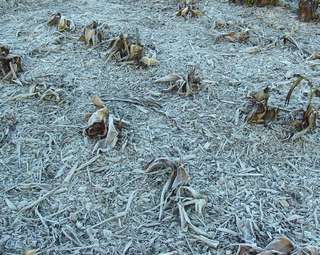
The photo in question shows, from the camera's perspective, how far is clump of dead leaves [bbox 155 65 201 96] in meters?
2.48

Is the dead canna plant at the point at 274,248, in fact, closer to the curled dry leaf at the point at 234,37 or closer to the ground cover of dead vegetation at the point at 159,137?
the ground cover of dead vegetation at the point at 159,137

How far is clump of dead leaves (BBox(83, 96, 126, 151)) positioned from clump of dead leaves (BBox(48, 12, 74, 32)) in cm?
117

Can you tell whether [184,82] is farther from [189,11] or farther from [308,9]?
[308,9]

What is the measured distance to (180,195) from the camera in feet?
6.07

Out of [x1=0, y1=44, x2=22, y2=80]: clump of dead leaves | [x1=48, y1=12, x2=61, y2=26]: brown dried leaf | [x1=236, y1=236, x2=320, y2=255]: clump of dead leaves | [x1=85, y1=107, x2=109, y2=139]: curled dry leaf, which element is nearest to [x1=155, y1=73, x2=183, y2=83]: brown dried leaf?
[x1=85, y1=107, x2=109, y2=139]: curled dry leaf

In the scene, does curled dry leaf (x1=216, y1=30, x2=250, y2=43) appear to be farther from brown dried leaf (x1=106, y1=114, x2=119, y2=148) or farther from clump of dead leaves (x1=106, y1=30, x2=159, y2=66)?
brown dried leaf (x1=106, y1=114, x2=119, y2=148)

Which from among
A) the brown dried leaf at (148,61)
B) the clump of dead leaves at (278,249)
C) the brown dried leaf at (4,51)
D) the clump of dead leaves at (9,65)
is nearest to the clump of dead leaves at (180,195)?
the clump of dead leaves at (278,249)

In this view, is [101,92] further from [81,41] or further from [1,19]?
[1,19]

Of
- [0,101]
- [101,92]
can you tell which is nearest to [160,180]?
[101,92]

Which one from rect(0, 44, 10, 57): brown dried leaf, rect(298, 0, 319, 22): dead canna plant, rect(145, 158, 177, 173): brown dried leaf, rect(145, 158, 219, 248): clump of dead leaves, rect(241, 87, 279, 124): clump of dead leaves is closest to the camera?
rect(145, 158, 219, 248): clump of dead leaves

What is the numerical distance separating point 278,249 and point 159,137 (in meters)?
0.78

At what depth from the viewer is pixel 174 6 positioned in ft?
11.8

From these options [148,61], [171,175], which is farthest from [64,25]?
[171,175]

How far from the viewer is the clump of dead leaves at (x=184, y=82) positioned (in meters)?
2.48
